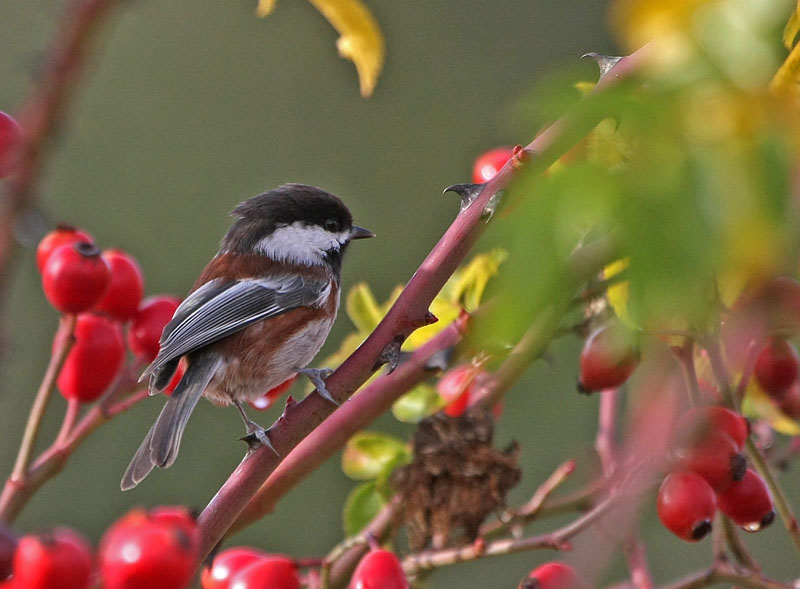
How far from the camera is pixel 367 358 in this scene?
0.84 metres

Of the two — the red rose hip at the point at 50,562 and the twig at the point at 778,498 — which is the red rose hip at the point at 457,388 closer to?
the twig at the point at 778,498

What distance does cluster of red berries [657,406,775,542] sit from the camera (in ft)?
3.30

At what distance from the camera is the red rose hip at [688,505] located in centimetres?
101

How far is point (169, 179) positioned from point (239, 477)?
4538 millimetres

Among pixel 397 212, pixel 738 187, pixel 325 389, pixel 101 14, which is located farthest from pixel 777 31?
pixel 397 212

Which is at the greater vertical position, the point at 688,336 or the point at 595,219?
the point at 595,219

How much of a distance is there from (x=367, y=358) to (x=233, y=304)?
33.3 inches

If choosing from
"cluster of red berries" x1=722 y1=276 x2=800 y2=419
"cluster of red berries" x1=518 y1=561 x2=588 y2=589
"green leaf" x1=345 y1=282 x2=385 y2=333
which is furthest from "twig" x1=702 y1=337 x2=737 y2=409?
"green leaf" x1=345 y1=282 x2=385 y2=333

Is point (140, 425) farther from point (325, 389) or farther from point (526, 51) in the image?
point (325, 389)

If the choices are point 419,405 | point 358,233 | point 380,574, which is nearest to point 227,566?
point 380,574

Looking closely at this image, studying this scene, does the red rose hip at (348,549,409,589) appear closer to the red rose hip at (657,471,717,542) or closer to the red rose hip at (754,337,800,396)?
the red rose hip at (657,471,717,542)

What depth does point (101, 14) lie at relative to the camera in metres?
0.46

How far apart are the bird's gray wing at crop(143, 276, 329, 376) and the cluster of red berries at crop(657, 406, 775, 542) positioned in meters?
0.71

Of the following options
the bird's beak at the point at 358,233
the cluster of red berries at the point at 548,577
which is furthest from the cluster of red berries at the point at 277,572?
the bird's beak at the point at 358,233
